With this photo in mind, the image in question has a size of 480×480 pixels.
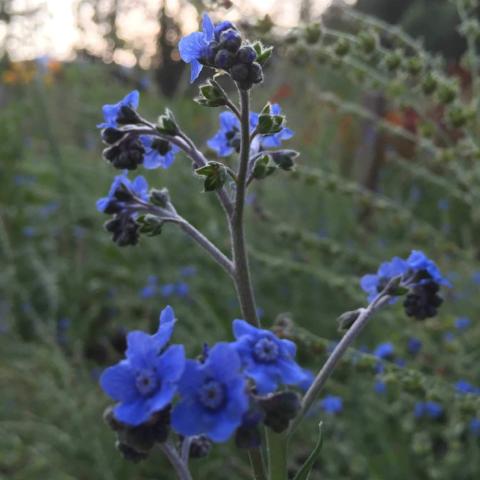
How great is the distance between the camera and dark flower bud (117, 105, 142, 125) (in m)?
1.17

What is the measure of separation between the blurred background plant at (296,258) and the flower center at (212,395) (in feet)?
1.83

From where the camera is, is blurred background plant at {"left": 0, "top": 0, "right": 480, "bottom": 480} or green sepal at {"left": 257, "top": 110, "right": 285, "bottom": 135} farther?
blurred background plant at {"left": 0, "top": 0, "right": 480, "bottom": 480}

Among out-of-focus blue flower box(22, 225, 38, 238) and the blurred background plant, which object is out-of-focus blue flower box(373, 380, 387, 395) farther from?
out-of-focus blue flower box(22, 225, 38, 238)

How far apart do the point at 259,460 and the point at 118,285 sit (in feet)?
13.2

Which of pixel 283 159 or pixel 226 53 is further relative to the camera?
pixel 283 159

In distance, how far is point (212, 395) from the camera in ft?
2.85

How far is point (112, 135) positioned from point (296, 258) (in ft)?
11.0

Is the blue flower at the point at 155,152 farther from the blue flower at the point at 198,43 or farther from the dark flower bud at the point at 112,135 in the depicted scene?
the blue flower at the point at 198,43

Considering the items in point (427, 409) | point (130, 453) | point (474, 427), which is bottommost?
point (130, 453)

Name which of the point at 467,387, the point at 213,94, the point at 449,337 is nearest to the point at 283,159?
the point at 213,94

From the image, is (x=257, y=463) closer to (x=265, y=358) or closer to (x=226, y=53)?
(x=265, y=358)

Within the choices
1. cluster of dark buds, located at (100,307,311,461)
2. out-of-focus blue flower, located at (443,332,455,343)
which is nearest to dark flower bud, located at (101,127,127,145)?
cluster of dark buds, located at (100,307,311,461)

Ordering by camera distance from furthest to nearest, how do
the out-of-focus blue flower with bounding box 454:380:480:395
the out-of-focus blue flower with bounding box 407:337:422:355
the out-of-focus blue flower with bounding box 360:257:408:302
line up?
the out-of-focus blue flower with bounding box 407:337:422:355 → the out-of-focus blue flower with bounding box 454:380:480:395 → the out-of-focus blue flower with bounding box 360:257:408:302

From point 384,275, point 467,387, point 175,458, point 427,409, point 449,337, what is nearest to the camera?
point 175,458
